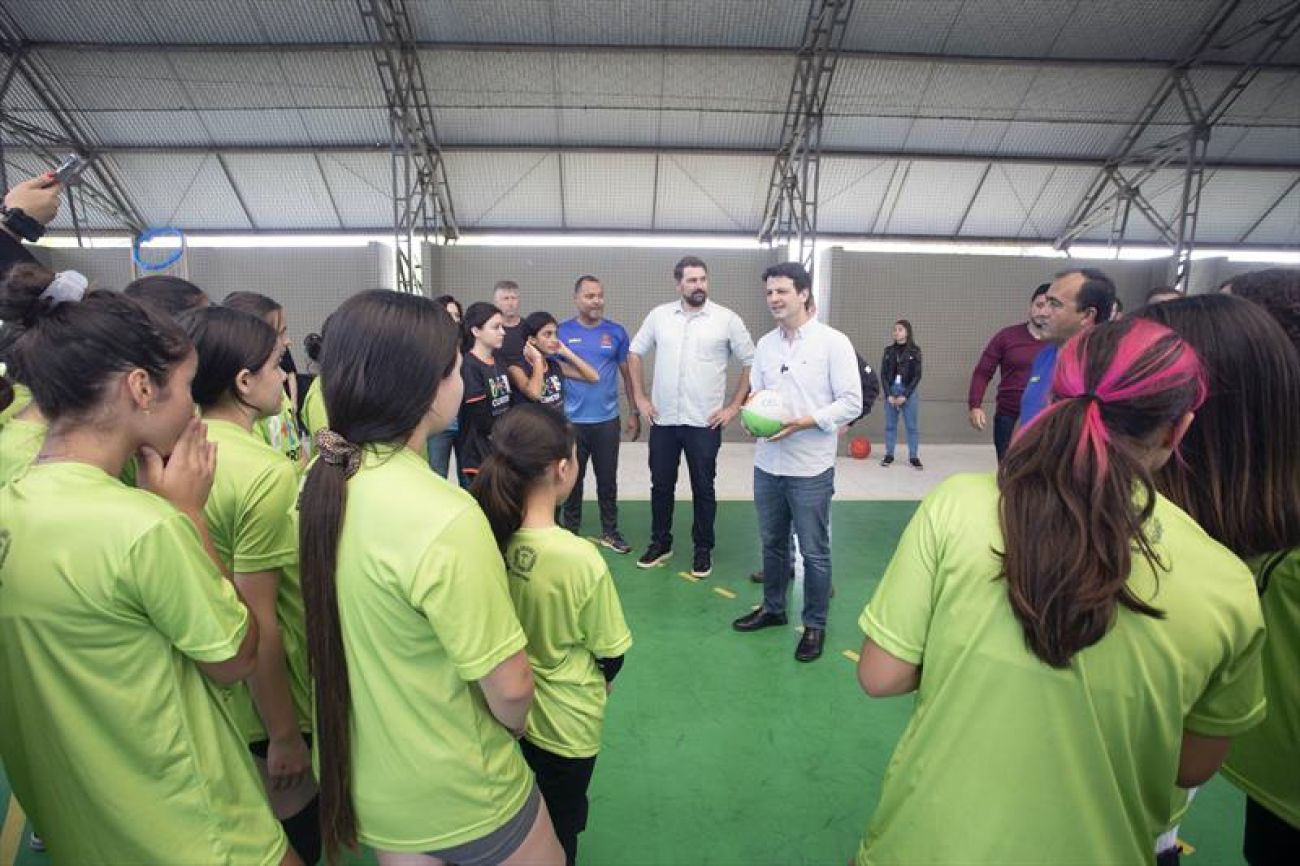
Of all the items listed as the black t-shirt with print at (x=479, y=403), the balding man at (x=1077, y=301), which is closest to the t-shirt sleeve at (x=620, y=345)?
the black t-shirt with print at (x=479, y=403)

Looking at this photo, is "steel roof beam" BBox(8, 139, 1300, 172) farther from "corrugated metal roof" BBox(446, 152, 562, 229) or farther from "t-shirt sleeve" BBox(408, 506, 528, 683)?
"t-shirt sleeve" BBox(408, 506, 528, 683)

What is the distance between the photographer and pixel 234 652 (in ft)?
3.23

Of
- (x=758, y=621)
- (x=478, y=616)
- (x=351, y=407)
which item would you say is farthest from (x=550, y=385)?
(x=478, y=616)

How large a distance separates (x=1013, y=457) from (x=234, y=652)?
1.14 meters

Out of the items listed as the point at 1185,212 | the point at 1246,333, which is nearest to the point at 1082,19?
the point at 1185,212

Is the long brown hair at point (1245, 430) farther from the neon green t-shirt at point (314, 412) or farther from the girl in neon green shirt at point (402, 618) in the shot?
the neon green t-shirt at point (314, 412)

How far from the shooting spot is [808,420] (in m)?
2.93

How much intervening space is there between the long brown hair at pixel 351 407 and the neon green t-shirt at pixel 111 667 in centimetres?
13

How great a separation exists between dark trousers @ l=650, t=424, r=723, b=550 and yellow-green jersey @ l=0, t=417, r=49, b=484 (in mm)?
2862

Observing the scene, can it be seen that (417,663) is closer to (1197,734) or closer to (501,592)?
(501,592)

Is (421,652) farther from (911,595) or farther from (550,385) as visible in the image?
(550,385)

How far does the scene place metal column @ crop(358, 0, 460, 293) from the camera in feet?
23.9

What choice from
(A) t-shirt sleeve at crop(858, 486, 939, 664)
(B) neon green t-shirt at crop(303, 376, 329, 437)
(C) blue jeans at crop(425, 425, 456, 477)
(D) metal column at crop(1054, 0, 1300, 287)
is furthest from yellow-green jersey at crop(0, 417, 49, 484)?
(D) metal column at crop(1054, 0, 1300, 287)

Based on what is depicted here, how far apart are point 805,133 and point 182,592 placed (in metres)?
8.24
